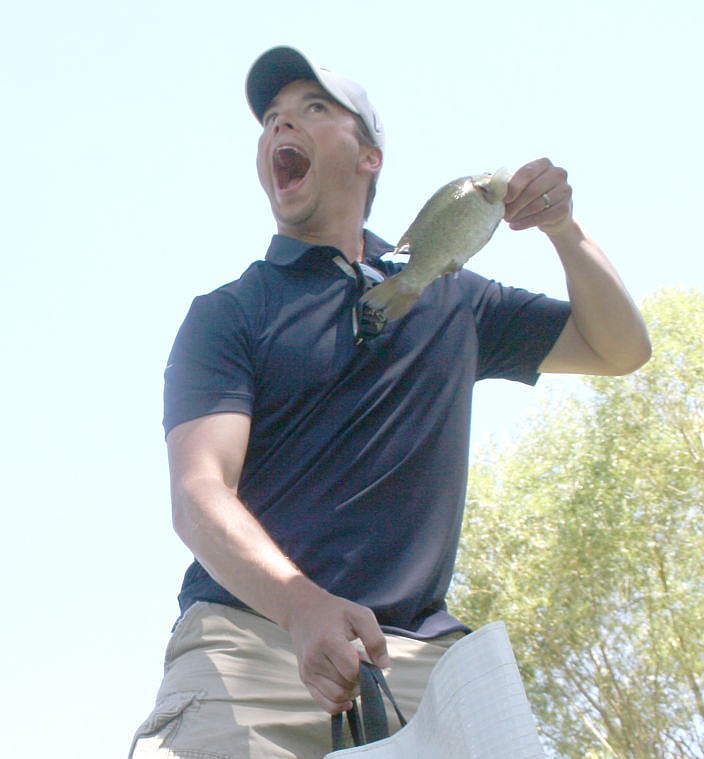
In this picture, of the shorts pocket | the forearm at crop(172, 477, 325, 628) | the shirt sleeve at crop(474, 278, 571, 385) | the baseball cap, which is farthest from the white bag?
the baseball cap

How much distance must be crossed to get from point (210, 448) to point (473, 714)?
879 millimetres

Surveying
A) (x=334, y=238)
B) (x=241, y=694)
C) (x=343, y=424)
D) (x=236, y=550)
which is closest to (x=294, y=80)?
(x=334, y=238)

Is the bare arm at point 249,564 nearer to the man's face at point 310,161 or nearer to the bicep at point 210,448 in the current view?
the bicep at point 210,448

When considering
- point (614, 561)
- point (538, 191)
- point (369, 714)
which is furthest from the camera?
point (614, 561)

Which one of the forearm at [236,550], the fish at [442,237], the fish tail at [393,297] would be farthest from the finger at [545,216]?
the forearm at [236,550]

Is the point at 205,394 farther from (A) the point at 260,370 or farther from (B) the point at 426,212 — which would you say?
(B) the point at 426,212

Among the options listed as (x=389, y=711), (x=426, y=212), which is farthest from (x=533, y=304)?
(x=389, y=711)

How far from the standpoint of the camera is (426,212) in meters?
Answer: 2.10

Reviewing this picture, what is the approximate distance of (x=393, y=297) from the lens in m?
2.11

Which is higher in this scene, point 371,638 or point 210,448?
point 210,448

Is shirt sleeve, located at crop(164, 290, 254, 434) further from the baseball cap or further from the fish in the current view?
the baseball cap

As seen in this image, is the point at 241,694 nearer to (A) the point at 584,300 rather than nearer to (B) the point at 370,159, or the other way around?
(A) the point at 584,300

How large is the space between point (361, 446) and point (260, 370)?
270 millimetres

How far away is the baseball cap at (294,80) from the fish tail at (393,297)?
816mm
